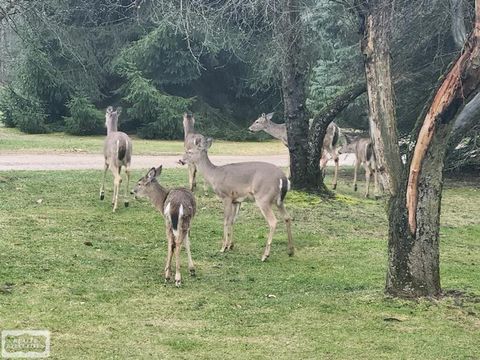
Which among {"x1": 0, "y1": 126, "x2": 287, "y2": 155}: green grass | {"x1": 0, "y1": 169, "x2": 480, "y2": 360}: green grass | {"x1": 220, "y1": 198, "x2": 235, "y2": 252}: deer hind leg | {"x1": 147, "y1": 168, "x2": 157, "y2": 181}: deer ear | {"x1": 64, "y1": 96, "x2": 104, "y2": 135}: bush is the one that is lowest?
{"x1": 0, "y1": 169, "x2": 480, "y2": 360}: green grass

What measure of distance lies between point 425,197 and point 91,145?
1999 cm

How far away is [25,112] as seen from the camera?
102 feet

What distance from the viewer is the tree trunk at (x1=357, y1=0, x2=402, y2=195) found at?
9.27 metres

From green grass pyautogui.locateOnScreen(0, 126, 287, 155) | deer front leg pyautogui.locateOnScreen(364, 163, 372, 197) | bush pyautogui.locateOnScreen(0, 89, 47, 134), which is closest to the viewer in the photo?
deer front leg pyautogui.locateOnScreen(364, 163, 372, 197)

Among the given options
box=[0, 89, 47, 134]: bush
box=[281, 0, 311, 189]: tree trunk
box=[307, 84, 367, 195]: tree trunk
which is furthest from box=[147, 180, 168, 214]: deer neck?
box=[0, 89, 47, 134]: bush

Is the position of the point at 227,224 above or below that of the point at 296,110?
below

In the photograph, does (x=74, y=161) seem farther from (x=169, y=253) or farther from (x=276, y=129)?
(x=169, y=253)

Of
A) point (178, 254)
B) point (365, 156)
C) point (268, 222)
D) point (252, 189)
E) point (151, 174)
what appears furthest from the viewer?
point (365, 156)

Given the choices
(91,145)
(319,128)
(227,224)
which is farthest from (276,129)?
(227,224)

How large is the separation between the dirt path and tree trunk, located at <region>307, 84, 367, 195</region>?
564cm

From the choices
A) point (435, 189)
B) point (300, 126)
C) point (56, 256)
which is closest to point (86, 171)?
point (300, 126)

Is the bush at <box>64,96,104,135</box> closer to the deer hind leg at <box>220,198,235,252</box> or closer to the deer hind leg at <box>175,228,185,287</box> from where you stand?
the deer hind leg at <box>220,198,235,252</box>

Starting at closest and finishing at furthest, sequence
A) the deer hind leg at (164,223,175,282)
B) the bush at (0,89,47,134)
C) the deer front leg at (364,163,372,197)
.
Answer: the deer hind leg at (164,223,175,282), the deer front leg at (364,163,372,197), the bush at (0,89,47,134)

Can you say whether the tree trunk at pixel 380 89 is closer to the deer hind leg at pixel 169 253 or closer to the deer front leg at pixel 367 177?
the deer hind leg at pixel 169 253
